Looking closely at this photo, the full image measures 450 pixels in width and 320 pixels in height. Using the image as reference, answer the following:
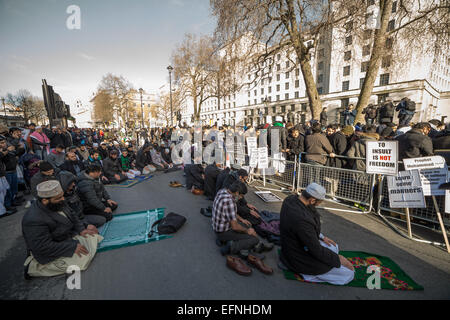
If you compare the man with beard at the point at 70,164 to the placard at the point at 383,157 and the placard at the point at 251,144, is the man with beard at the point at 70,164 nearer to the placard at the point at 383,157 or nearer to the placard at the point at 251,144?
the placard at the point at 251,144

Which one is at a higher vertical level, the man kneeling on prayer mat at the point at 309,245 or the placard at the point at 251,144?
the placard at the point at 251,144

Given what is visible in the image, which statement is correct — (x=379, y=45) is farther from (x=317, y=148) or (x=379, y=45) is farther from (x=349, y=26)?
(x=317, y=148)

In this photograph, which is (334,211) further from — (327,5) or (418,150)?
(327,5)

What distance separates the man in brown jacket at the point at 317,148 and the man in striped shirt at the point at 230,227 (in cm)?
382

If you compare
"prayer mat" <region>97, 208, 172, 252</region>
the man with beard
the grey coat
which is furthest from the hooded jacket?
the man with beard

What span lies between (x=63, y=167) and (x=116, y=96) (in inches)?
1579

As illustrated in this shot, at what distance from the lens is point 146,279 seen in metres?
2.75

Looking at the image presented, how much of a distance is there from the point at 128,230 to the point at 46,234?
63.7 inches

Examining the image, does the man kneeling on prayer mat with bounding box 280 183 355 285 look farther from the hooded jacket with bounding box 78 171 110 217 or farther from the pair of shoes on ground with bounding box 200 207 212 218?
the hooded jacket with bounding box 78 171 110 217

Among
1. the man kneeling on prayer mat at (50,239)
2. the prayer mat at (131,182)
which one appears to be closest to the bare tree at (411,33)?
the prayer mat at (131,182)

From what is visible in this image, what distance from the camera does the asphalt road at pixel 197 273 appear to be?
8.20 feet

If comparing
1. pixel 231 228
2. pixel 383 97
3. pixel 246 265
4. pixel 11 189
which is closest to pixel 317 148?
pixel 231 228

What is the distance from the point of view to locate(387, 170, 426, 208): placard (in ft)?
12.3

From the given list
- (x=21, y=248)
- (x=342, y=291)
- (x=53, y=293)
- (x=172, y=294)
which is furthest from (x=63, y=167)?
(x=342, y=291)
